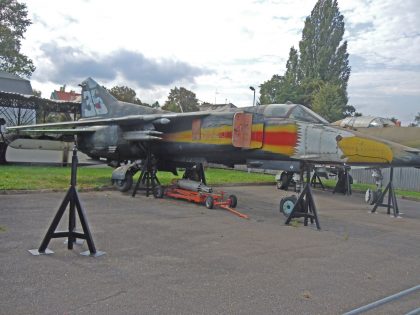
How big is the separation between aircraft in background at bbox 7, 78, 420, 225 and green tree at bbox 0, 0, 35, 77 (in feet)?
133

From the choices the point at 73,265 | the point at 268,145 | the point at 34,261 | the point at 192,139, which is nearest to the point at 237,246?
the point at 73,265

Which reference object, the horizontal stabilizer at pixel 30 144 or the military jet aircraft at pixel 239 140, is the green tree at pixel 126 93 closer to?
the horizontal stabilizer at pixel 30 144

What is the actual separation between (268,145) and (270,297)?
6365mm

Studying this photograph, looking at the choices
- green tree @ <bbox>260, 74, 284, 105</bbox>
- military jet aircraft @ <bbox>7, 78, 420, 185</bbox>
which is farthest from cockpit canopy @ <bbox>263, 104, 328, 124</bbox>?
green tree @ <bbox>260, 74, 284, 105</bbox>

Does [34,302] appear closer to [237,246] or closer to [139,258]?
[139,258]

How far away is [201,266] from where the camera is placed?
535 cm

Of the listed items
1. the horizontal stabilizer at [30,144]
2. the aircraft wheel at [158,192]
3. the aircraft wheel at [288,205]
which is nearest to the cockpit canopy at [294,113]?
the aircraft wheel at [288,205]

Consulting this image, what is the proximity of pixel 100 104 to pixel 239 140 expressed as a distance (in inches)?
314

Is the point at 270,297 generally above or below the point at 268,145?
below

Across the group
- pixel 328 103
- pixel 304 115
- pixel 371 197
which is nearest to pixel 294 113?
pixel 304 115

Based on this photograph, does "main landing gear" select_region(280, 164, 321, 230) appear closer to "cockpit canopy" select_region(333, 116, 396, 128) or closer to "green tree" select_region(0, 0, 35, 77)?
"cockpit canopy" select_region(333, 116, 396, 128)

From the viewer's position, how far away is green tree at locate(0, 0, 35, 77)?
49000mm

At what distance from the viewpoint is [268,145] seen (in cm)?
1035

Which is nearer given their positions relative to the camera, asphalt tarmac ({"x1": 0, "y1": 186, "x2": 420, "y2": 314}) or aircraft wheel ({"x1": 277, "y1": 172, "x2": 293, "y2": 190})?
asphalt tarmac ({"x1": 0, "y1": 186, "x2": 420, "y2": 314})
